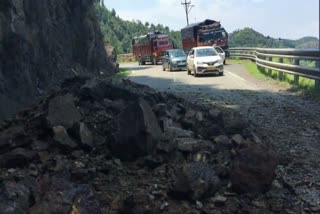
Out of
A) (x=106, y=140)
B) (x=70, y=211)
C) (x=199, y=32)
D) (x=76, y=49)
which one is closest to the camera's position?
(x=70, y=211)

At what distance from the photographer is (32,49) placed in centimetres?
1377

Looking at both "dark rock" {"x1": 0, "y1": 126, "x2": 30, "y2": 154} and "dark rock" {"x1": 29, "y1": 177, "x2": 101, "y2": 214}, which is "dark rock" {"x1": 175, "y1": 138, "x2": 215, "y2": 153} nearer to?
"dark rock" {"x1": 29, "y1": 177, "x2": 101, "y2": 214}

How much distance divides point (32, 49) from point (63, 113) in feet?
24.8

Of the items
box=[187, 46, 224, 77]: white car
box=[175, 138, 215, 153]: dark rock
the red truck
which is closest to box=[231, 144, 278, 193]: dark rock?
box=[175, 138, 215, 153]: dark rock

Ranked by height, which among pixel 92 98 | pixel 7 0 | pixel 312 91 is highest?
pixel 7 0

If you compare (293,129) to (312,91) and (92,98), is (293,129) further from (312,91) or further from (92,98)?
(312,91)

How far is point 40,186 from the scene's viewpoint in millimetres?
5012

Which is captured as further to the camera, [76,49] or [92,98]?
[76,49]

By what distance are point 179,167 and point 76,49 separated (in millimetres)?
21459

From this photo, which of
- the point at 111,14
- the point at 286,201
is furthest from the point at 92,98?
the point at 111,14

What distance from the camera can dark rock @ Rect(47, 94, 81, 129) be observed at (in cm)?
659

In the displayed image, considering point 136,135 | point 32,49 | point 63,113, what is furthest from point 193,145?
point 32,49

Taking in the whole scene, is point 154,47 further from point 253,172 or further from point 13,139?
point 253,172

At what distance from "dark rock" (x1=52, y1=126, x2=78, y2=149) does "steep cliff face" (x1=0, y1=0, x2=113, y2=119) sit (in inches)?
110
